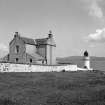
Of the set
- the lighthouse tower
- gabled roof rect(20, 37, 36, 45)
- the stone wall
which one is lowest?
the stone wall

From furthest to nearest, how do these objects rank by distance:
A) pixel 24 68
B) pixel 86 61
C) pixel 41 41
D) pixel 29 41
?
pixel 86 61 → pixel 41 41 → pixel 29 41 → pixel 24 68

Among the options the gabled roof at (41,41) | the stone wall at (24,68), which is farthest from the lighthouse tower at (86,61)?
the stone wall at (24,68)

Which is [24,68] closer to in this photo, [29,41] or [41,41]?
[29,41]

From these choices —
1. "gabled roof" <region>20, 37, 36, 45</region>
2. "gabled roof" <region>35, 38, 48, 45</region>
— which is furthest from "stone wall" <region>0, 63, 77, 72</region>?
"gabled roof" <region>35, 38, 48, 45</region>

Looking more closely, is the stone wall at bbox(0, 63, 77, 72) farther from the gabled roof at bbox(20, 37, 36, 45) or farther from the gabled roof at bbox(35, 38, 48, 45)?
the gabled roof at bbox(35, 38, 48, 45)

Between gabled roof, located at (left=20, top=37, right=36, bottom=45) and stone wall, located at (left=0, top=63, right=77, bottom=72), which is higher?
gabled roof, located at (left=20, top=37, right=36, bottom=45)

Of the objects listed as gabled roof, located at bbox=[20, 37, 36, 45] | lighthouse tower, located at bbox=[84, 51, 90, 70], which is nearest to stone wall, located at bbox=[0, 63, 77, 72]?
gabled roof, located at bbox=[20, 37, 36, 45]

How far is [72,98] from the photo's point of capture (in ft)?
47.4

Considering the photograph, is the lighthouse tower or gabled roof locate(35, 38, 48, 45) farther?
the lighthouse tower

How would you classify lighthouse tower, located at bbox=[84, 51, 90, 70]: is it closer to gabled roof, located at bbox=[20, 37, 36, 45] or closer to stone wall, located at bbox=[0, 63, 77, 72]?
gabled roof, located at bbox=[20, 37, 36, 45]

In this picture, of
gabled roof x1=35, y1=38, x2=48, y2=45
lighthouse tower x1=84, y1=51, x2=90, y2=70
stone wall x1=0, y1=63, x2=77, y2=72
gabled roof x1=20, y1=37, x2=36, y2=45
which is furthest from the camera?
lighthouse tower x1=84, y1=51, x2=90, y2=70

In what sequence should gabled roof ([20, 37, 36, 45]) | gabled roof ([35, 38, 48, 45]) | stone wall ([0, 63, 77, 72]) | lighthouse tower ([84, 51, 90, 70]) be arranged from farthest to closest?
→ lighthouse tower ([84, 51, 90, 70]) < gabled roof ([35, 38, 48, 45]) < gabled roof ([20, 37, 36, 45]) < stone wall ([0, 63, 77, 72])

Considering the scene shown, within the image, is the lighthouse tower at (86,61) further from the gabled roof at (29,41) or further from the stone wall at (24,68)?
the stone wall at (24,68)

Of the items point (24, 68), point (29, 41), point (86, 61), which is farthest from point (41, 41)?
point (24, 68)
